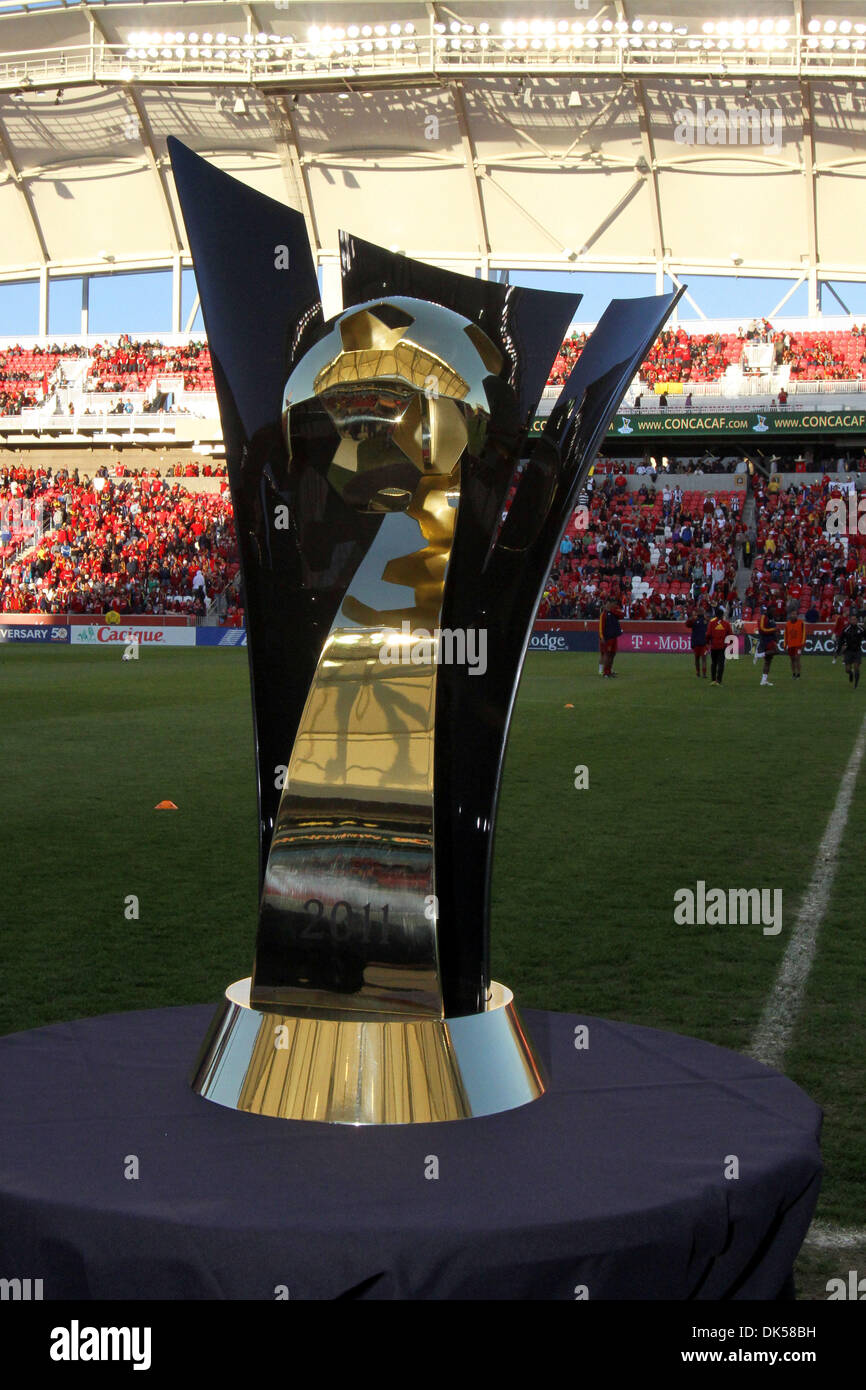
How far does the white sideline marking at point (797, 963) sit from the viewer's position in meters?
5.31

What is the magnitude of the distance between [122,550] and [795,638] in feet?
78.7

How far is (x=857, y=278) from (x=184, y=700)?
3173 cm

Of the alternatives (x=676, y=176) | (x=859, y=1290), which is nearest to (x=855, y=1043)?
(x=859, y=1290)

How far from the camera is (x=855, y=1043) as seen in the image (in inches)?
211

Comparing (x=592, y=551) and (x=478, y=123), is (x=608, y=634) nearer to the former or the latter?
(x=592, y=551)

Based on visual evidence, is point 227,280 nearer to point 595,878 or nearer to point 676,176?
point 595,878

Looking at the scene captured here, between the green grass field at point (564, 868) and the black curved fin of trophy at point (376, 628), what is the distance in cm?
124

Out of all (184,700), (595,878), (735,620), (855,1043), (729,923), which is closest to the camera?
(855,1043)

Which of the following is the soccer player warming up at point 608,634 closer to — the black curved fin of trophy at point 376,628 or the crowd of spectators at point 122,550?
the crowd of spectators at point 122,550

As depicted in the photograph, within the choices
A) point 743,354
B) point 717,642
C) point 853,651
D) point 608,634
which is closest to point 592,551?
point 743,354

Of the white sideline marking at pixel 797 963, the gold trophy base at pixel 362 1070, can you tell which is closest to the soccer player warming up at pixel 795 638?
the white sideline marking at pixel 797 963

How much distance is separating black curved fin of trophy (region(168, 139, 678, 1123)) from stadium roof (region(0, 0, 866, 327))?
37583 mm

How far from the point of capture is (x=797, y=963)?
657 centimetres
